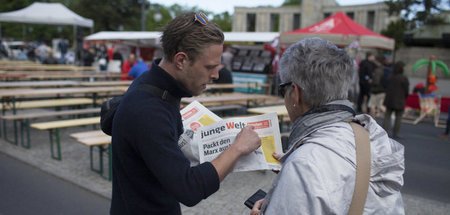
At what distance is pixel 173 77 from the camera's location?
142 cm

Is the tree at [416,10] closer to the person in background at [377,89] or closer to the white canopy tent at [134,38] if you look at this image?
the person in background at [377,89]

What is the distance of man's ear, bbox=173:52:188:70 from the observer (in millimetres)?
1381

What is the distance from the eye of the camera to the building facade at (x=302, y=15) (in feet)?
149

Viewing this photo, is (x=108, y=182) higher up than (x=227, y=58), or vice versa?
(x=227, y=58)

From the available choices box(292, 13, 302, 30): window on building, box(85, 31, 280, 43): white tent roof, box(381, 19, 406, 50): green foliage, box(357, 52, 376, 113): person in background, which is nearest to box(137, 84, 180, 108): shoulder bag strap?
box(85, 31, 280, 43): white tent roof

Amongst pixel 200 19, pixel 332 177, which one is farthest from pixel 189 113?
pixel 332 177

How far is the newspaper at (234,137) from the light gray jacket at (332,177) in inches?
9.5

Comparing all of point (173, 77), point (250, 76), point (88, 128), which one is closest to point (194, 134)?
point (173, 77)

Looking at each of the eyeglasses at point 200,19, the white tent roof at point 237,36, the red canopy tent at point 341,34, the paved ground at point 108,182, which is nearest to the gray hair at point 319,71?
the eyeglasses at point 200,19

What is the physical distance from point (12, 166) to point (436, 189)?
5939mm

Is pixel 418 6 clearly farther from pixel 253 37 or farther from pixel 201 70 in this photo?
pixel 201 70

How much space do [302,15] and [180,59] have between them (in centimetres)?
4869

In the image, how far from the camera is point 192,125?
171 centimetres

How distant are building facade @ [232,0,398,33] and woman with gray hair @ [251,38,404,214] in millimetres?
44807
